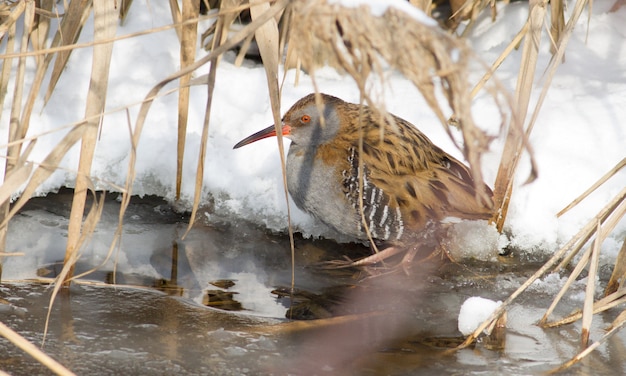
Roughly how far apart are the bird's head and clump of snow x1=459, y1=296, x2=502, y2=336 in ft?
4.20

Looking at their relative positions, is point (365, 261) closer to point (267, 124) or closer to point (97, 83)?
point (267, 124)

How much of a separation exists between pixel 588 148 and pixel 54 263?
2.72m

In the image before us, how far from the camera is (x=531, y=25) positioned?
3219mm

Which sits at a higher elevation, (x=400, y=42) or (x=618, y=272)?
(x=400, y=42)

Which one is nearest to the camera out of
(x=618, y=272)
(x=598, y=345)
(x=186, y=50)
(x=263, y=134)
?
(x=598, y=345)

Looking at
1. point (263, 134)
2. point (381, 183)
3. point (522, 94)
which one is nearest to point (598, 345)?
point (522, 94)

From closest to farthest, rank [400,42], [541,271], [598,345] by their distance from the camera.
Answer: [400,42]
[598,345]
[541,271]

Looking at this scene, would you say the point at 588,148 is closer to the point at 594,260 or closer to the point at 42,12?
the point at 594,260

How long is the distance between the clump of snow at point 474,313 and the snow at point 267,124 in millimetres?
819

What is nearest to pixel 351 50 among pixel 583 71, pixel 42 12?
pixel 42 12

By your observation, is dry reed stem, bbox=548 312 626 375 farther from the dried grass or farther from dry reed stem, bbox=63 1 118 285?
dry reed stem, bbox=63 1 118 285

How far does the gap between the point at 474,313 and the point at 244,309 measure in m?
0.95

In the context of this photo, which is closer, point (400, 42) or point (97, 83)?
point (400, 42)

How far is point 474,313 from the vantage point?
2.98 m
